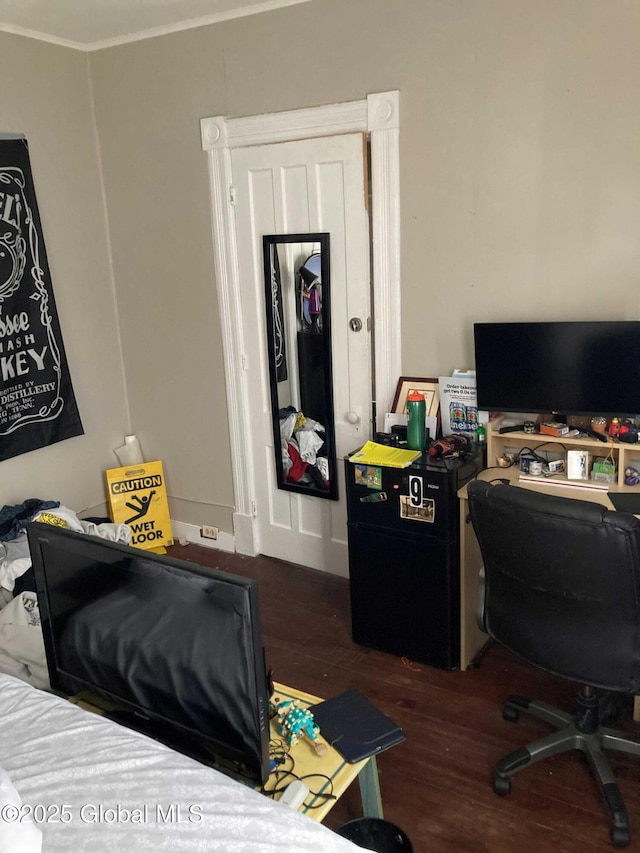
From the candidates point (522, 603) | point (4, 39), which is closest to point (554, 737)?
point (522, 603)

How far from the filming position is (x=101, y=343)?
13.2ft

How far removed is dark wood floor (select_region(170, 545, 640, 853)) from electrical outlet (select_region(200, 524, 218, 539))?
0.76m

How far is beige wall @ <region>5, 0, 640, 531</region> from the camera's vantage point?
2668 millimetres

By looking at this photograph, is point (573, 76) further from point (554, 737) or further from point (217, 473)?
point (217, 473)

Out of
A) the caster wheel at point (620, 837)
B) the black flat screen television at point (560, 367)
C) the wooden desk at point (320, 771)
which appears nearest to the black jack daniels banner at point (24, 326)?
the black flat screen television at point (560, 367)

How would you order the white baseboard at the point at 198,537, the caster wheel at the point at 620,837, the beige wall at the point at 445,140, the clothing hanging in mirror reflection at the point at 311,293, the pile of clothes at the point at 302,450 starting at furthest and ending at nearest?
the white baseboard at the point at 198,537
the pile of clothes at the point at 302,450
the clothing hanging in mirror reflection at the point at 311,293
the beige wall at the point at 445,140
the caster wheel at the point at 620,837

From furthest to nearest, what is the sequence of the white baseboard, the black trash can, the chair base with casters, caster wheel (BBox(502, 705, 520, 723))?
1. the white baseboard
2. caster wheel (BBox(502, 705, 520, 723))
3. the chair base with casters
4. the black trash can

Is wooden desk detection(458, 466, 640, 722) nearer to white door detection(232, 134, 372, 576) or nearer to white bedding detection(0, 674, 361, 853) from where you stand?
white door detection(232, 134, 372, 576)

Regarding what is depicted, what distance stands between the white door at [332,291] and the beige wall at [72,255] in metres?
0.88

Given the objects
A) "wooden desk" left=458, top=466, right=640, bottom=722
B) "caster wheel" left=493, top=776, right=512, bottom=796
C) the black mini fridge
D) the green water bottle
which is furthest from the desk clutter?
"caster wheel" left=493, top=776, right=512, bottom=796

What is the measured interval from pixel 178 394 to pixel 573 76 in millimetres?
2434

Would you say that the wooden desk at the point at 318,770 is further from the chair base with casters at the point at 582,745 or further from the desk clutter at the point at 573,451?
the desk clutter at the point at 573,451

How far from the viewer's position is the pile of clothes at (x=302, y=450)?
3.59 meters

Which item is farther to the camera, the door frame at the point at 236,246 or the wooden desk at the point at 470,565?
the door frame at the point at 236,246
